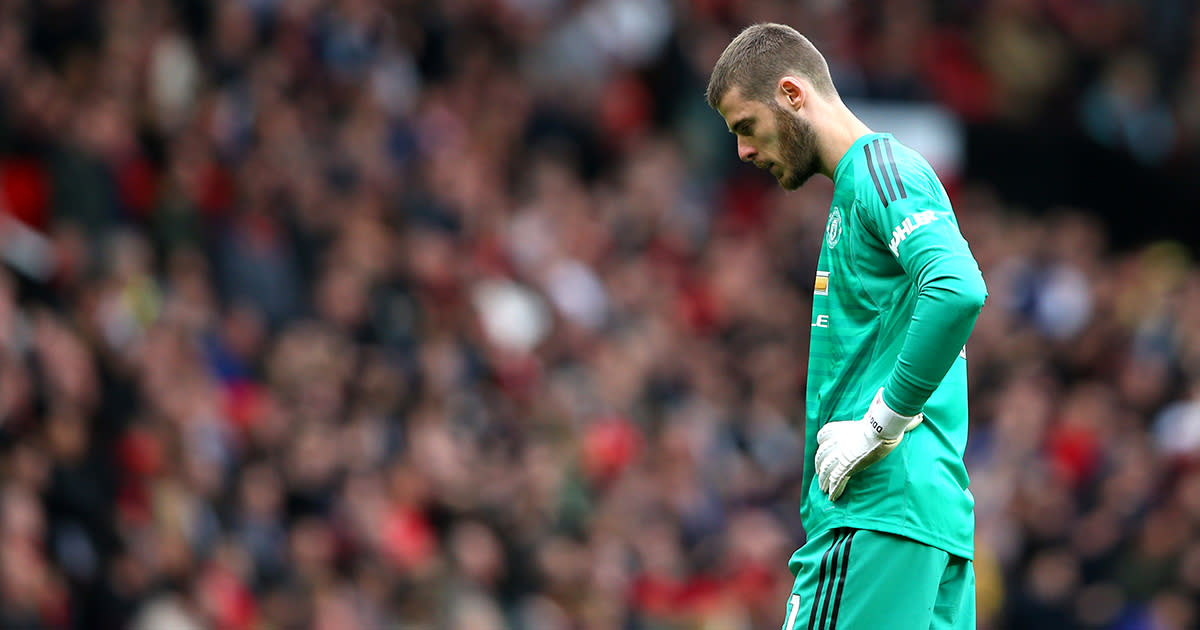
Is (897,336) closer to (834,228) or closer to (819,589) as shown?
(834,228)

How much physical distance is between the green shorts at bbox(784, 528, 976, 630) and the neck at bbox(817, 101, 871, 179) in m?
1.00

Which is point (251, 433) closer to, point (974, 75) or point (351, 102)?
point (351, 102)

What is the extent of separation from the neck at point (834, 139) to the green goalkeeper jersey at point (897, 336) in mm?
39

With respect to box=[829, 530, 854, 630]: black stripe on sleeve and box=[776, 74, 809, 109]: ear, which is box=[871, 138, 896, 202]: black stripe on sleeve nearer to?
box=[776, 74, 809, 109]: ear

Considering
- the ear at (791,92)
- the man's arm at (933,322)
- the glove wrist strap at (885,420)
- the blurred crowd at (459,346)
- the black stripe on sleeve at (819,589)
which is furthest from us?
the blurred crowd at (459,346)

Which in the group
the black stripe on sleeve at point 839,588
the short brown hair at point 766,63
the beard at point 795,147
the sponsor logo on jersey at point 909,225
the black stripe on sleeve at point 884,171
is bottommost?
the black stripe on sleeve at point 839,588

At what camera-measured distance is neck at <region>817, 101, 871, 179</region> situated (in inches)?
181

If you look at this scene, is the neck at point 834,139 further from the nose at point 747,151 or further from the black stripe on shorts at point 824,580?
the black stripe on shorts at point 824,580

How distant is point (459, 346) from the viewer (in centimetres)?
1329

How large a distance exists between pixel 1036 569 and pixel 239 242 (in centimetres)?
654

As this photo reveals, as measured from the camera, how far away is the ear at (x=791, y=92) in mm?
4594

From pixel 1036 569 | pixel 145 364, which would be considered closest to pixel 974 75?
pixel 1036 569

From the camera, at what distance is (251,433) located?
11.3 m

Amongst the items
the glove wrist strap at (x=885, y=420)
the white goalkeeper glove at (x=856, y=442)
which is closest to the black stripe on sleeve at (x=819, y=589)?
the white goalkeeper glove at (x=856, y=442)
